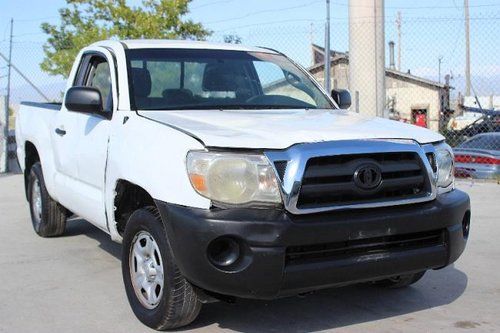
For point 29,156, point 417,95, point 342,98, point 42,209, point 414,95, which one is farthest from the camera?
point 414,95

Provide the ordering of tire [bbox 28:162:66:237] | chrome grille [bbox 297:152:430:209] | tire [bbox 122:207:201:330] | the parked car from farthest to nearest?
the parked car < tire [bbox 28:162:66:237] < tire [bbox 122:207:201:330] < chrome grille [bbox 297:152:430:209]

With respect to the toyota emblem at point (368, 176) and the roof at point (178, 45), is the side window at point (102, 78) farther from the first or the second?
the toyota emblem at point (368, 176)

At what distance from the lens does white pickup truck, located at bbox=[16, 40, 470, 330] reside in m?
3.40

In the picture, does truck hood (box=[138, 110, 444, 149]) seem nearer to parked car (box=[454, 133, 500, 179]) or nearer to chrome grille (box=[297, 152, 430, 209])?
chrome grille (box=[297, 152, 430, 209])

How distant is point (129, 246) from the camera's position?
13.7ft

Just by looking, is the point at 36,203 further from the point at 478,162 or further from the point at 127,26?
the point at 127,26

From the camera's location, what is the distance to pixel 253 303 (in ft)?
14.8

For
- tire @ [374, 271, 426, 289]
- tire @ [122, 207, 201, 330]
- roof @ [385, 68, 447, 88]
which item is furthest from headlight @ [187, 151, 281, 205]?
roof @ [385, 68, 447, 88]

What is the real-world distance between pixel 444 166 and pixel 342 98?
1739mm

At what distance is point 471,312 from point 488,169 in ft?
21.2

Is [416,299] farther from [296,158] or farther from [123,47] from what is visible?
[123,47]

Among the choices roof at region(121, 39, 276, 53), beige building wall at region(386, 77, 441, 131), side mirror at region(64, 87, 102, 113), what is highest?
beige building wall at region(386, 77, 441, 131)

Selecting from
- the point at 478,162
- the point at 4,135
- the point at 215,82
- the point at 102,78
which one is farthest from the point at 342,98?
the point at 4,135

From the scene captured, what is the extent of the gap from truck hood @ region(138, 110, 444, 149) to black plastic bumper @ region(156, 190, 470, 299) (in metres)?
0.41
